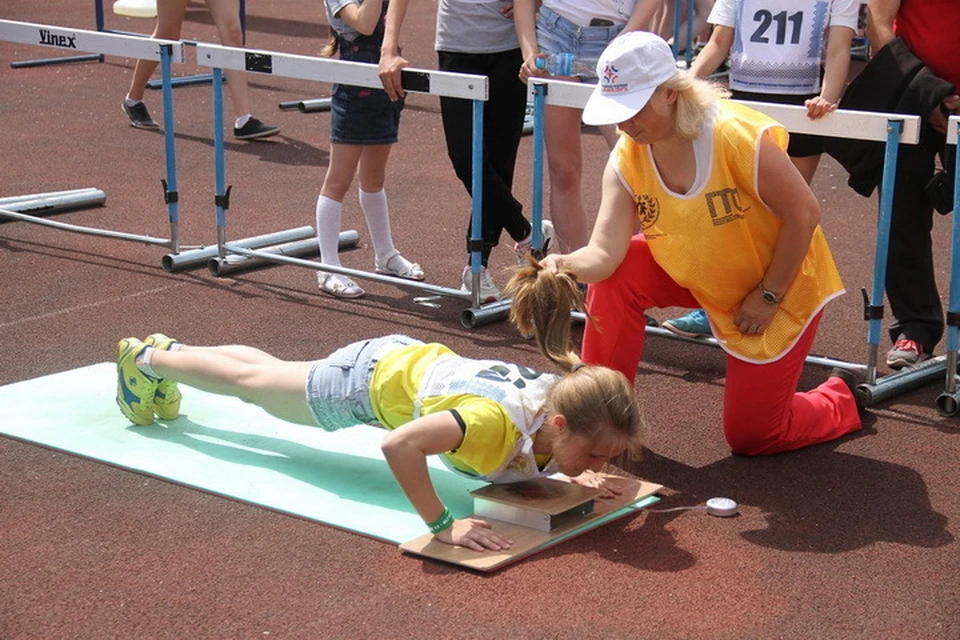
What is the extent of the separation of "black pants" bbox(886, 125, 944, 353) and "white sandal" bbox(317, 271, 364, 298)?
2.40 metres

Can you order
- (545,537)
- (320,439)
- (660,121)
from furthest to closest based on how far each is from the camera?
(320,439)
(660,121)
(545,537)

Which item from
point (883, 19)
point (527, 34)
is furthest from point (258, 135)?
point (883, 19)

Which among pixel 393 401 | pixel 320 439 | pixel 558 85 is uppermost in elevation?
pixel 558 85

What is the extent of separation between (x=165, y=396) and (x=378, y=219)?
2.15 metres

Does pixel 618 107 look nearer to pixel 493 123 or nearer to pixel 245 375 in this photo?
pixel 245 375

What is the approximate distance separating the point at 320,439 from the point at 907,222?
94.5 inches

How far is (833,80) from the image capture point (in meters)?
5.36

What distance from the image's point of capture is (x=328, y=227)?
21.7ft

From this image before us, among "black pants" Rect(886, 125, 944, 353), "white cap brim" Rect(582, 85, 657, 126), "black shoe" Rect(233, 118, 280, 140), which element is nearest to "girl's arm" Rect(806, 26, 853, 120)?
"black pants" Rect(886, 125, 944, 353)

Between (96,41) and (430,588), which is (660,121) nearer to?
(430,588)

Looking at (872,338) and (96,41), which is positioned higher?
(96,41)

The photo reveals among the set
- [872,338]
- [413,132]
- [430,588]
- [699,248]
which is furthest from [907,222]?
[413,132]


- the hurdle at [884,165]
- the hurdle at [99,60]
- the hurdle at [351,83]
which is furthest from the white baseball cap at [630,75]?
the hurdle at [99,60]

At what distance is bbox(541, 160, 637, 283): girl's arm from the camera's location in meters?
4.59
